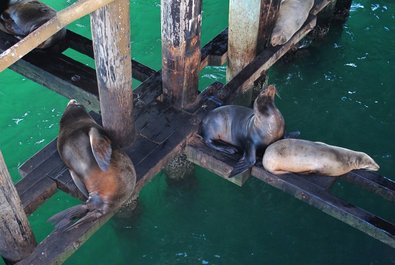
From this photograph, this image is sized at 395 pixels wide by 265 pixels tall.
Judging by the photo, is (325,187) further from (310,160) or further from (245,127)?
(245,127)

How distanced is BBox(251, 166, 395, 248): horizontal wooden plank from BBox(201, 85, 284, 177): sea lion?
29cm

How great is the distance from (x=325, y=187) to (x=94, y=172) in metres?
1.76

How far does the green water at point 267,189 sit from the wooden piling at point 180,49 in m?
1.60

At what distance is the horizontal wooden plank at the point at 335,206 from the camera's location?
374 cm

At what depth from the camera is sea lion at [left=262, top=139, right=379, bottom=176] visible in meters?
4.10

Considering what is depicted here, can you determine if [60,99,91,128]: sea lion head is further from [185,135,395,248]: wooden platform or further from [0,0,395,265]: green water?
[0,0,395,265]: green water

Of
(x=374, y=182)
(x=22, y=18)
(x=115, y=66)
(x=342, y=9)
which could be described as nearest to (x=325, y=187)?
(x=374, y=182)

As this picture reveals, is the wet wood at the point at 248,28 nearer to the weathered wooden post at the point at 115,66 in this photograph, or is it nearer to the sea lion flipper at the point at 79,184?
the weathered wooden post at the point at 115,66

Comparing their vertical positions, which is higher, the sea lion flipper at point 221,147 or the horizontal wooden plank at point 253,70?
the horizontal wooden plank at point 253,70

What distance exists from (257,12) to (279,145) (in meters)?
1.62

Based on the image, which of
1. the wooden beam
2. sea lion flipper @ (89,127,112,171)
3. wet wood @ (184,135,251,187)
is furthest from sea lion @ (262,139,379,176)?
the wooden beam

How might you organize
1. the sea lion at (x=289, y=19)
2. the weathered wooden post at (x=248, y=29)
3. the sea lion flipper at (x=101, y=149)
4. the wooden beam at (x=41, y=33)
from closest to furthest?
the wooden beam at (x=41, y=33)
the sea lion flipper at (x=101, y=149)
the weathered wooden post at (x=248, y=29)
the sea lion at (x=289, y=19)

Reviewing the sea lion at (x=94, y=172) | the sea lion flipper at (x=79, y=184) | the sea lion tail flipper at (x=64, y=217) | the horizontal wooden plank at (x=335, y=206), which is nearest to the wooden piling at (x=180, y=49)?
the sea lion at (x=94, y=172)

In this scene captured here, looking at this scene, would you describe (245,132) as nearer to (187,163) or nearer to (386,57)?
(187,163)
